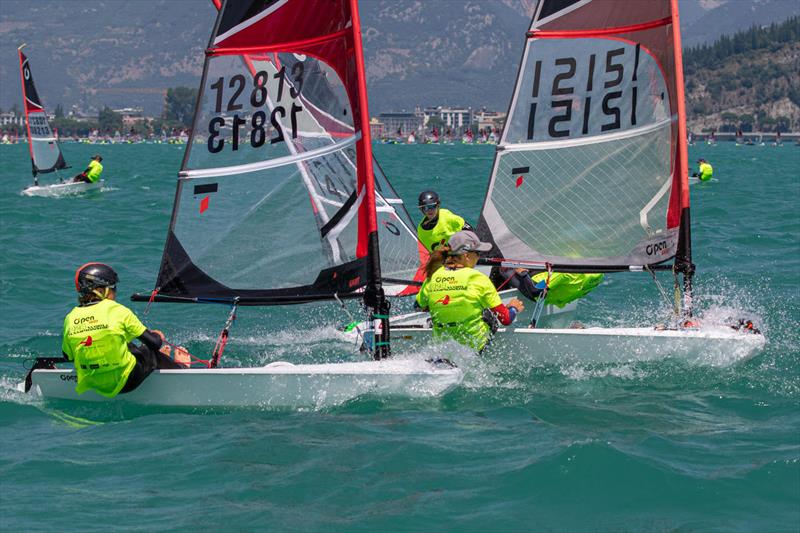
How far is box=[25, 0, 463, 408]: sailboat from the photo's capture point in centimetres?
1022

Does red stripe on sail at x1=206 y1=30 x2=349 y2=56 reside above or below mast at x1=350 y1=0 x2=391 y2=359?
above

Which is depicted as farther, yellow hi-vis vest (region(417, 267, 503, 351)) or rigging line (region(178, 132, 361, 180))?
rigging line (region(178, 132, 361, 180))

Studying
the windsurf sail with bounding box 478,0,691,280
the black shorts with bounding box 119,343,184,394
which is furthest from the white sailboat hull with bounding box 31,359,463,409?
the windsurf sail with bounding box 478,0,691,280

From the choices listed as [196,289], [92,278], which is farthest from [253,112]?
[92,278]

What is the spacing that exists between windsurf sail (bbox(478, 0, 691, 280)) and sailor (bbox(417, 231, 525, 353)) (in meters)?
1.83

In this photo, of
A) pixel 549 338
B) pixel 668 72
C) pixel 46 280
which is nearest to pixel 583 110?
pixel 668 72

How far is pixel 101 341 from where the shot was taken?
359 inches

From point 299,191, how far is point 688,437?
14.1ft

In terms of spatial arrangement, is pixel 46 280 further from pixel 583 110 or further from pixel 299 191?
pixel 583 110

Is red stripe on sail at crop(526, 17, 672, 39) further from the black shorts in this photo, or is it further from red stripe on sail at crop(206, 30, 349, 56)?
the black shorts

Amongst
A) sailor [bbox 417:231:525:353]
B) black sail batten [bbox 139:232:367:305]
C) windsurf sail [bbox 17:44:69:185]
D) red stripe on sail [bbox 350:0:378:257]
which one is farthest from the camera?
windsurf sail [bbox 17:44:69:185]

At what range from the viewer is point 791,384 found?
10.1 m

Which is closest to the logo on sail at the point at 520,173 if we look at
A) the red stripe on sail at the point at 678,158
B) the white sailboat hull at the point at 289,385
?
the red stripe on sail at the point at 678,158

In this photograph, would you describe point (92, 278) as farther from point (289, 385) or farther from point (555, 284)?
point (555, 284)
